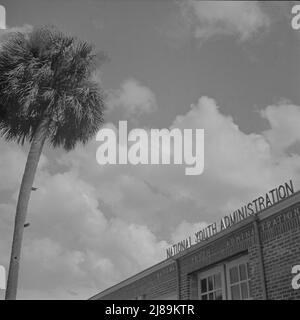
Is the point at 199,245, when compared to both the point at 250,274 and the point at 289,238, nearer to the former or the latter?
the point at 250,274

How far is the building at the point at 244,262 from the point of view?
33.7 ft

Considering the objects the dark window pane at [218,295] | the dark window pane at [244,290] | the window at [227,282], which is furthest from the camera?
the dark window pane at [218,295]

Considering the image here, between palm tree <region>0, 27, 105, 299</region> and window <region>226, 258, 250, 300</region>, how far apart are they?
541 cm

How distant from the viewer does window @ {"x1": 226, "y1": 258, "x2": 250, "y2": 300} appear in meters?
12.0

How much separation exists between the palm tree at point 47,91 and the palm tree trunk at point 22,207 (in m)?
0.03

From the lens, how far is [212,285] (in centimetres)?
1378

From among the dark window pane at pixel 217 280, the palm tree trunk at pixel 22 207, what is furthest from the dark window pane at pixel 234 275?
the palm tree trunk at pixel 22 207

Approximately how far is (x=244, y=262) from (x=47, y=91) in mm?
6818

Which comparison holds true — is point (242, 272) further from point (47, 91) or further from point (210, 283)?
point (47, 91)

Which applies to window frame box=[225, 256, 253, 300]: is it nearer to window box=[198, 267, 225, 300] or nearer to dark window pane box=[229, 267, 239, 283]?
dark window pane box=[229, 267, 239, 283]

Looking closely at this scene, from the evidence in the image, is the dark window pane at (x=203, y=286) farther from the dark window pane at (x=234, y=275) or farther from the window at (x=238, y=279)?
the dark window pane at (x=234, y=275)

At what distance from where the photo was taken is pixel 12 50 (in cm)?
1180
